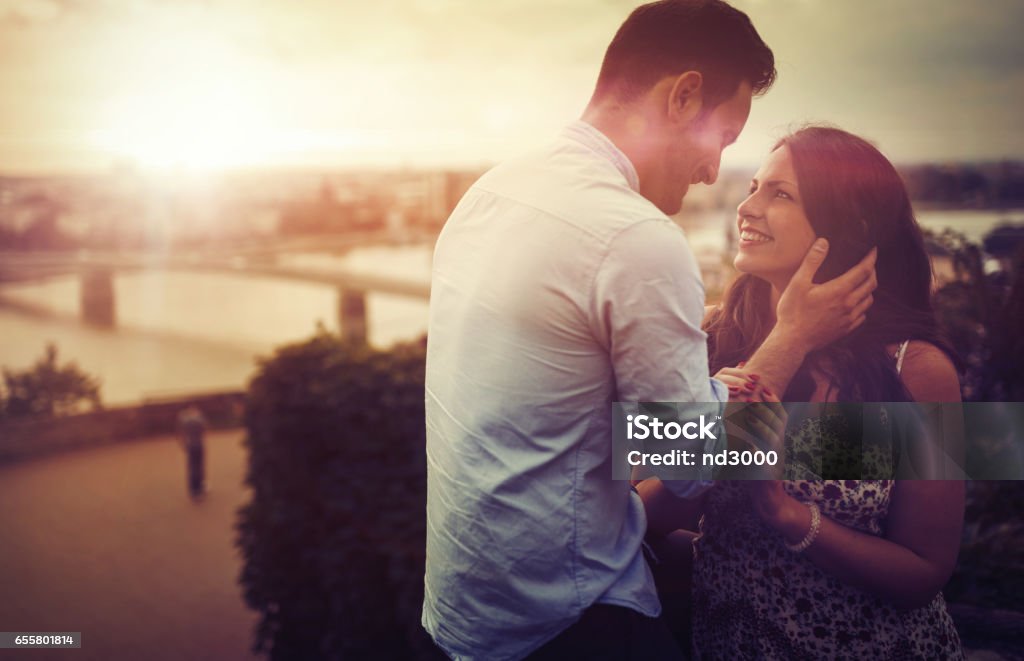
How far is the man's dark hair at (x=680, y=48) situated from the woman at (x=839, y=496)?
381 mm

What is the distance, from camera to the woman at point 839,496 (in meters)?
1.36

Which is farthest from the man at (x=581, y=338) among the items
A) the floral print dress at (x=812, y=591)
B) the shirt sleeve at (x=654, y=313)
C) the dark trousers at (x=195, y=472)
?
the dark trousers at (x=195, y=472)

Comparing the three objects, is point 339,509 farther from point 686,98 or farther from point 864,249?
point 686,98

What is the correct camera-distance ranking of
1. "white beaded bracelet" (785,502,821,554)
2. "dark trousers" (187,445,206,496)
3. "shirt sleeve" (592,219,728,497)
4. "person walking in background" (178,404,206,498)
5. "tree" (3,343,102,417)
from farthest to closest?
"tree" (3,343,102,417) < "dark trousers" (187,445,206,496) < "person walking in background" (178,404,206,498) < "white beaded bracelet" (785,502,821,554) < "shirt sleeve" (592,219,728,497)

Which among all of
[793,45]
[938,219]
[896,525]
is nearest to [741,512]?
[896,525]

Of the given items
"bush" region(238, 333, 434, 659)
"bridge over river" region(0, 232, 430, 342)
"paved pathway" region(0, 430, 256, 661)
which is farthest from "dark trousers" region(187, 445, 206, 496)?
"bridge over river" region(0, 232, 430, 342)

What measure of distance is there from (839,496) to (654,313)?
707 mm

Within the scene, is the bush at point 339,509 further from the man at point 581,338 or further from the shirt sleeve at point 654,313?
the shirt sleeve at point 654,313

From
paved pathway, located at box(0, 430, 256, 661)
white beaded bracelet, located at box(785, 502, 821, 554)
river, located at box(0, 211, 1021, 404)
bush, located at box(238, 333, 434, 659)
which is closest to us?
white beaded bracelet, located at box(785, 502, 821, 554)

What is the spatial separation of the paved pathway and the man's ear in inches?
154

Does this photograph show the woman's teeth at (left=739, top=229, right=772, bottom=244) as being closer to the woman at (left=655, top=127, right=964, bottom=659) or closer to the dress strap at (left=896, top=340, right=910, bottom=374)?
the woman at (left=655, top=127, right=964, bottom=659)

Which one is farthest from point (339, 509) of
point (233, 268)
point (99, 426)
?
point (233, 268)

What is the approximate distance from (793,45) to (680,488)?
180 cm

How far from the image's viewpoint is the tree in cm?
1254
